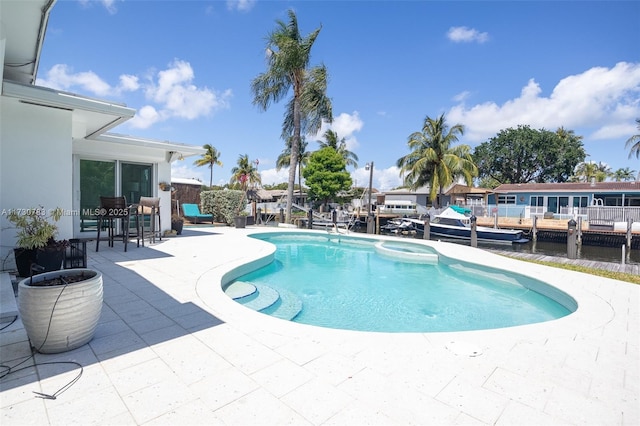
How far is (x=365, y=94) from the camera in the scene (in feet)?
59.4

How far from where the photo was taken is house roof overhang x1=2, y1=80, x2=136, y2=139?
14.4ft

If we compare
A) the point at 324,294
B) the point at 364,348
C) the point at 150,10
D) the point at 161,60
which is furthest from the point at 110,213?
the point at 161,60

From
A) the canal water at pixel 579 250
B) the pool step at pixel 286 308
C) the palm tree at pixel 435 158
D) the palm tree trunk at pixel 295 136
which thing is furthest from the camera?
the palm tree at pixel 435 158

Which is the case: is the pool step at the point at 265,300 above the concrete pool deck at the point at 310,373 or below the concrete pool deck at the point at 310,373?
below

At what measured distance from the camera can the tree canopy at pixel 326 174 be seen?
27.8 meters

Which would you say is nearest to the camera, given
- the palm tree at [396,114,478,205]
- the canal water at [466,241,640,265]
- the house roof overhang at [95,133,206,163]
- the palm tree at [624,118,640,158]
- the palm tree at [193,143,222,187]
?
the house roof overhang at [95,133,206,163]

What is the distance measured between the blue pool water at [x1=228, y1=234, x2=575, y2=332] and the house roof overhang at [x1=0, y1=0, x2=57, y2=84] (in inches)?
183

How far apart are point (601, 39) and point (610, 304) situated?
37.9ft

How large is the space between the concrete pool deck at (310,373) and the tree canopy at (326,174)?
2453 centimetres

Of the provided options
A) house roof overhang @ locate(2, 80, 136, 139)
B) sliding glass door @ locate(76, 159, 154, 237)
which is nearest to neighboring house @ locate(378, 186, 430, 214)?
sliding glass door @ locate(76, 159, 154, 237)

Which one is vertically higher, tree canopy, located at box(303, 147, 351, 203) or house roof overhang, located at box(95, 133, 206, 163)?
tree canopy, located at box(303, 147, 351, 203)

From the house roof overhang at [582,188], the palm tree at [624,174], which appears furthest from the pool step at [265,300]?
the palm tree at [624,174]

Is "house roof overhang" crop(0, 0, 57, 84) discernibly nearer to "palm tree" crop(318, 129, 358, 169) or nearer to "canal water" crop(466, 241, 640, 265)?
"canal water" crop(466, 241, 640, 265)

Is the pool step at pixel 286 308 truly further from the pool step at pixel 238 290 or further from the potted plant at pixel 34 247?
the potted plant at pixel 34 247
